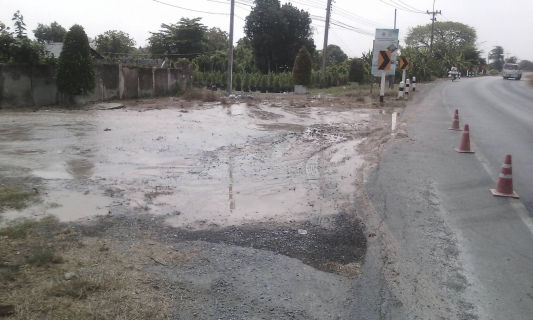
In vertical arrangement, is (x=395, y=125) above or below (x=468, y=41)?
below

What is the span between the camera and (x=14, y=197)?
19.6ft

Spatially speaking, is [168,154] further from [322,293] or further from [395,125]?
[395,125]

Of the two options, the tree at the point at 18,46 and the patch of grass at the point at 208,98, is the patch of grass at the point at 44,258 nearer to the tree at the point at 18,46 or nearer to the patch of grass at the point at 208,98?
the tree at the point at 18,46

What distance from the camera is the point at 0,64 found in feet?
54.2

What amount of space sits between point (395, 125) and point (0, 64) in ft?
45.5

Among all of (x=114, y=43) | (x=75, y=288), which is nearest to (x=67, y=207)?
(x=75, y=288)

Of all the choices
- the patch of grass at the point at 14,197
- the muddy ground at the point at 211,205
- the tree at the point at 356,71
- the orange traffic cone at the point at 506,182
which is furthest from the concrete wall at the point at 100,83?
the orange traffic cone at the point at 506,182

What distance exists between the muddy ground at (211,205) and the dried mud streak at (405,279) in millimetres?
227

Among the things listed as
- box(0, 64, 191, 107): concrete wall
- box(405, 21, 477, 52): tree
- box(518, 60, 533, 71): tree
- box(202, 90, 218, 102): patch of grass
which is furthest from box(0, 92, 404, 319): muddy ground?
box(518, 60, 533, 71): tree

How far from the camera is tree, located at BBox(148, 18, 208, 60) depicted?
179 ft

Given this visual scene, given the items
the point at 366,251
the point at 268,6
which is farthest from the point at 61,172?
the point at 268,6

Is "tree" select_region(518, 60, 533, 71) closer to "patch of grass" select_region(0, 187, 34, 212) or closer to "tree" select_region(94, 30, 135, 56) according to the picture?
"tree" select_region(94, 30, 135, 56)

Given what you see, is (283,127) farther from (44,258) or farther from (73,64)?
(44,258)

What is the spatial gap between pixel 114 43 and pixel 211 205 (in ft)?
181
